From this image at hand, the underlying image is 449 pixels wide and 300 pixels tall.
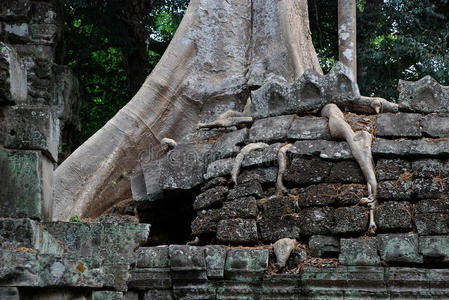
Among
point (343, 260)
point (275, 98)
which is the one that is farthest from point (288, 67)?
point (343, 260)

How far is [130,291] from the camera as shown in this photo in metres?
7.18

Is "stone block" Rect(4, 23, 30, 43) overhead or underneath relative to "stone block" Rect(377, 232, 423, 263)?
overhead

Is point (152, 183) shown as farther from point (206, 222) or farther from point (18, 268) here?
point (18, 268)

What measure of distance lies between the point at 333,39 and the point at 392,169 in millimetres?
8735

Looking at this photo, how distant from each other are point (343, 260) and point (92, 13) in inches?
374

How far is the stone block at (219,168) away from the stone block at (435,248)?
1.93 meters

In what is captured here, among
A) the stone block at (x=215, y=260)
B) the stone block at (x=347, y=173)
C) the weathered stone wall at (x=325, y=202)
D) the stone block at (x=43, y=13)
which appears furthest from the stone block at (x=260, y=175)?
the stone block at (x=43, y=13)

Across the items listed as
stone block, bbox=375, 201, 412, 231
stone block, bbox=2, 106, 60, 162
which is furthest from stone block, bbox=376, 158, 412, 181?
stone block, bbox=2, 106, 60, 162

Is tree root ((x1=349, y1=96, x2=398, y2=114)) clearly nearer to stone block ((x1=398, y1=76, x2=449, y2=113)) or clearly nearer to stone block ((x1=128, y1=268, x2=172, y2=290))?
stone block ((x1=398, y1=76, x2=449, y2=113))

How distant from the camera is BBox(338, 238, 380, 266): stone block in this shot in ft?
21.7

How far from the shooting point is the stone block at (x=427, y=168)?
275 inches

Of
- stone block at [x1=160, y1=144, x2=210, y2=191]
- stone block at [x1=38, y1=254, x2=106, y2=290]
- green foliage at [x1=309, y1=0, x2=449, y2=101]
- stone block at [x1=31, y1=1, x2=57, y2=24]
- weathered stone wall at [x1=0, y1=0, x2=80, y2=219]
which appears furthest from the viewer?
green foliage at [x1=309, y1=0, x2=449, y2=101]

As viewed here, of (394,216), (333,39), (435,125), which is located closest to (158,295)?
(394,216)

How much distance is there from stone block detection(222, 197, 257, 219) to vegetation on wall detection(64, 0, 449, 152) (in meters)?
5.99
